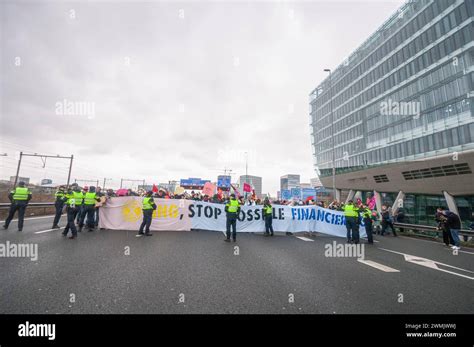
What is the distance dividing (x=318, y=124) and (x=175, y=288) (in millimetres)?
69351

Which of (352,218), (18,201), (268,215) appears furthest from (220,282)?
(18,201)

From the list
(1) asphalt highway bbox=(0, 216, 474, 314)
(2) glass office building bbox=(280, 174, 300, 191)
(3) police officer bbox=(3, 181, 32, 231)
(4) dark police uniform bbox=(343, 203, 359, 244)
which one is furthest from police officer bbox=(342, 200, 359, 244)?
(2) glass office building bbox=(280, 174, 300, 191)


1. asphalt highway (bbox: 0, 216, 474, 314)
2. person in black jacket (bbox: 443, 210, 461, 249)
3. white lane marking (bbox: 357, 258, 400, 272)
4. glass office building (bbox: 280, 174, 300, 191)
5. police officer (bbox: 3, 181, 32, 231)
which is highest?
glass office building (bbox: 280, 174, 300, 191)

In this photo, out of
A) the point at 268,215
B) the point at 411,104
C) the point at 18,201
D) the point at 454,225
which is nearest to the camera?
the point at 18,201

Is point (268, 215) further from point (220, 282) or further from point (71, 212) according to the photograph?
point (71, 212)

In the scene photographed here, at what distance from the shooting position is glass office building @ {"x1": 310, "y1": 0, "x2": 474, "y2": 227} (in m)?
31.8

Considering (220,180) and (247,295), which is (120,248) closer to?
(247,295)

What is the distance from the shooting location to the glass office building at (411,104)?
31.8 meters

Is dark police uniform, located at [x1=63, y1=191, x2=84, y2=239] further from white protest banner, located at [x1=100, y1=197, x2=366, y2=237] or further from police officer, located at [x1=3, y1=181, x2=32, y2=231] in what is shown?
white protest banner, located at [x1=100, y1=197, x2=366, y2=237]

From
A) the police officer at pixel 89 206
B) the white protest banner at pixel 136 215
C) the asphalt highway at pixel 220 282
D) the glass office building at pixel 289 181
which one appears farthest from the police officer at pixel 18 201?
the glass office building at pixel 289 181

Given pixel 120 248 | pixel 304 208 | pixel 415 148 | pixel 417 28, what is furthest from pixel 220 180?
pixel 417 28

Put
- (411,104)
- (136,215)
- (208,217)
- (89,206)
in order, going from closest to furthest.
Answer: (89,206) < (136,215) < (208,217) < (411,104)

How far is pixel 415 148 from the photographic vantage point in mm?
38344

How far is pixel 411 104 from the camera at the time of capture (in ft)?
129
